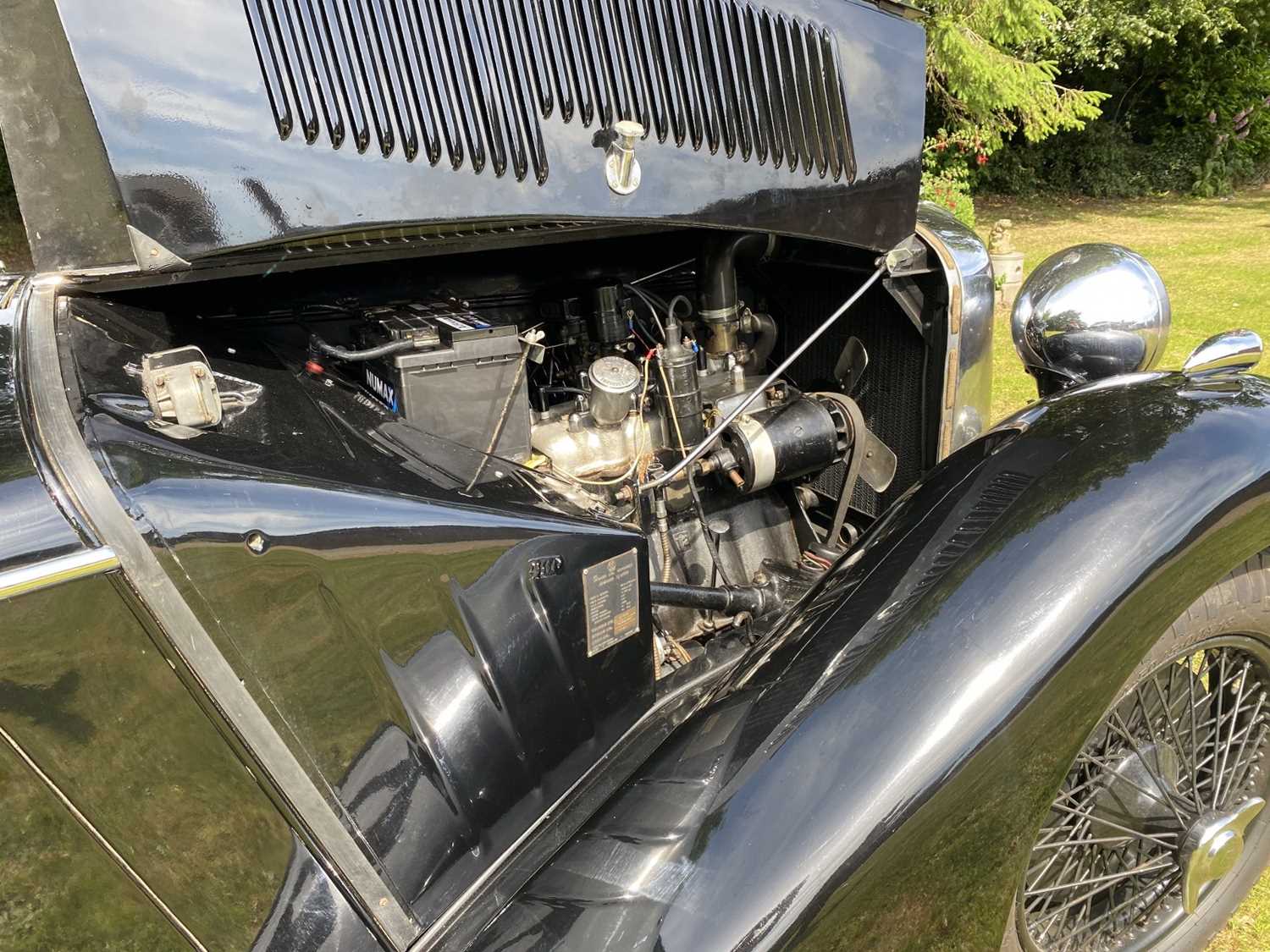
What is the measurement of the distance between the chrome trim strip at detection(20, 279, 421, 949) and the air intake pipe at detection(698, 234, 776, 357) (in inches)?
54.4

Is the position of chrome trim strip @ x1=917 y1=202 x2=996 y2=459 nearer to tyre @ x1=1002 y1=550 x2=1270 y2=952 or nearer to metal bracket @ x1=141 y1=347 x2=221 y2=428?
tyre @ x1=1002 y1=550 x2=1270 y2=952

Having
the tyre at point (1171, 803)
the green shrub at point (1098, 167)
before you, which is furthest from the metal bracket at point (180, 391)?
the green shrub at point (1098, 167)

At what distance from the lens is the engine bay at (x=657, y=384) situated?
5.80ft

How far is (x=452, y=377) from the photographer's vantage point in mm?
1770

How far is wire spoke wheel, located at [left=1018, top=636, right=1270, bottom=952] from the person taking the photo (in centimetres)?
163

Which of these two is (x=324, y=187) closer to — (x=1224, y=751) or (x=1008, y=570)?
(x=1008, y=570)

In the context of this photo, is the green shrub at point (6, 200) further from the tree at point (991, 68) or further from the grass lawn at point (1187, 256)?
the grass lawn at point (1187, 256)

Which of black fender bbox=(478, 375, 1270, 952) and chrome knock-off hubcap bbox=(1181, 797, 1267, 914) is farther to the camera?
chrome knock-off hubcap bbox=(1181, 797, 1267, 914)

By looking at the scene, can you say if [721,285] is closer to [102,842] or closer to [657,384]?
[657,384]

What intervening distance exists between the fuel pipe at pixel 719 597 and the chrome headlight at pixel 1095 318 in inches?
34.1

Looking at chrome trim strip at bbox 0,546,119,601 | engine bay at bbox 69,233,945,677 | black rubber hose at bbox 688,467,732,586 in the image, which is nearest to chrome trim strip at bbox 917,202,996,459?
engine bay at bbox 69,233,945,677

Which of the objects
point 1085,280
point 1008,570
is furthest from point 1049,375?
point 1008,570

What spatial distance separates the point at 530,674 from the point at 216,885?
489 mm

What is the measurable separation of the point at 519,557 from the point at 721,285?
1.08 meters
